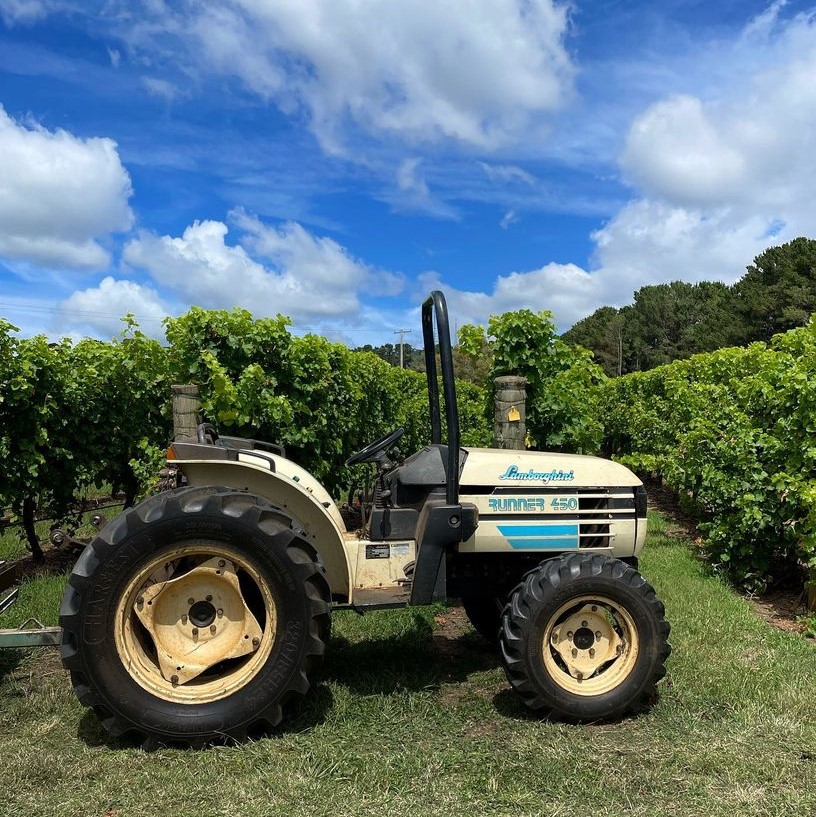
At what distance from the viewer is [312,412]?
671cm

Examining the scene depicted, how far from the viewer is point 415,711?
360cm

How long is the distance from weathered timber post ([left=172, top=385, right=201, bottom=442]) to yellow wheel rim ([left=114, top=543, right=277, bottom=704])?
2.17 metres

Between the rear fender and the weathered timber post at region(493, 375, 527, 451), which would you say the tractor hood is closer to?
the rear fender

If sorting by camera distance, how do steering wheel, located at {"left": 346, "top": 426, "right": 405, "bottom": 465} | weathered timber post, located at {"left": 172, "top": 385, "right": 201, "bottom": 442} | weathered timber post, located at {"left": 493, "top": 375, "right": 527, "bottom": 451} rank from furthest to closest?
weathered timber post, located at {"left": 493, "top": 375, "right": 527, "bottom": 451} < weathered timber post, located at {"left": 172, "top": 385, "right": 201, "bottom": 442} < steering wheel, located at {"left": 346, "top": 426, "right": 405, "bottom": 465}

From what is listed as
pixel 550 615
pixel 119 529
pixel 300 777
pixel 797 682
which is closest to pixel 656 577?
pixel 797 682

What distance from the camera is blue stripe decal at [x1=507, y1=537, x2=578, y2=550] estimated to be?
12.4 feet

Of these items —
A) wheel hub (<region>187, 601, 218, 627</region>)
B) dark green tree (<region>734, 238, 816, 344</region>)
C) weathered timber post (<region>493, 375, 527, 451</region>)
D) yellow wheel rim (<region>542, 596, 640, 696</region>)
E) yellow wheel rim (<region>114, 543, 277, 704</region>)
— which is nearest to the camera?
yellow wheel rim (<region>114, 543, 277, 704</region>)

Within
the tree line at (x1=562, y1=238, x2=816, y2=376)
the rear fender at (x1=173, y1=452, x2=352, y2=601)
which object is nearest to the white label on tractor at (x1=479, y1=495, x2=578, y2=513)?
the rear fender at (x1=173, y1=452, x2=352, y2=601)

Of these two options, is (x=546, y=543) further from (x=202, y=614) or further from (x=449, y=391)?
(x=202, y=614)

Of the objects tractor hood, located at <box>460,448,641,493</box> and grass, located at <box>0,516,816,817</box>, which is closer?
grass, located at <box>0,516,816,817</box>

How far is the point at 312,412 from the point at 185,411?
4.73ft

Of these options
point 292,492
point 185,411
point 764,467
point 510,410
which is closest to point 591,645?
point 292,492

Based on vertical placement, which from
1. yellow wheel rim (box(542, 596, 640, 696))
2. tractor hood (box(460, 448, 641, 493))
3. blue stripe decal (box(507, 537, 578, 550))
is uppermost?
tractor hood (box(460, 448, 641, 493))

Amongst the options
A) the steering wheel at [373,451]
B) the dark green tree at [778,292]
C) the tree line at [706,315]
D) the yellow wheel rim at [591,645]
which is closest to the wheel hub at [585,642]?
the yellow wheel rim at [591,645]
